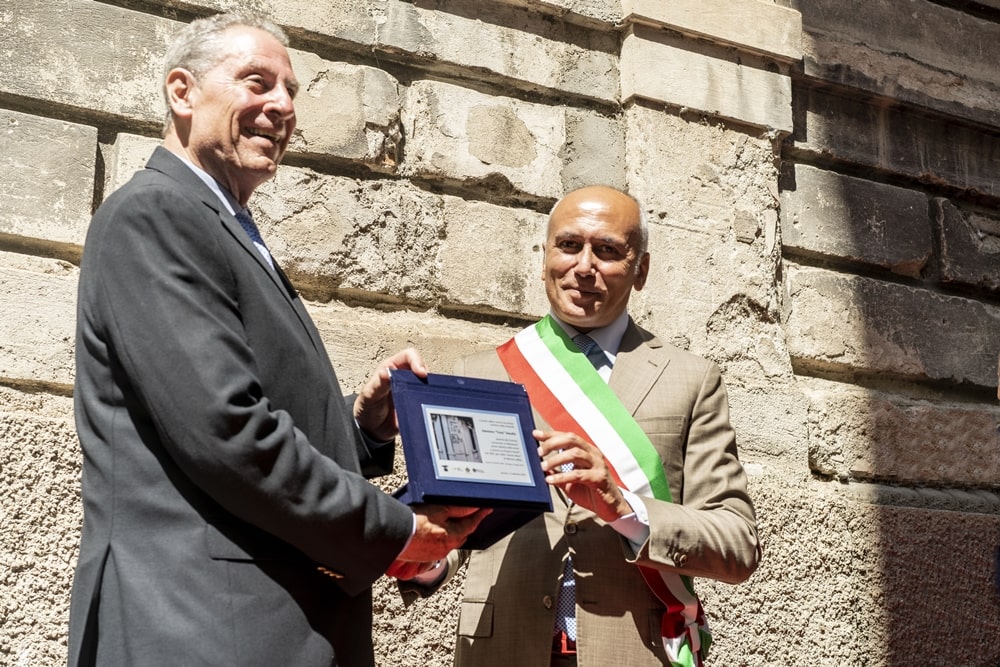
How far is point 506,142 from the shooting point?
4.01 metres

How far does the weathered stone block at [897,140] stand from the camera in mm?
4660

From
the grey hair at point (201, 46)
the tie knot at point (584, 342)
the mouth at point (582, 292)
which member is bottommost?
the tie knot at point (584, 342)

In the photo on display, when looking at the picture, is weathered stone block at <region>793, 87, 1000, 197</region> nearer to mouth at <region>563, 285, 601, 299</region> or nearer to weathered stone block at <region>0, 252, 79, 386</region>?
mouth at <region>563, 285, 601, 299</region>

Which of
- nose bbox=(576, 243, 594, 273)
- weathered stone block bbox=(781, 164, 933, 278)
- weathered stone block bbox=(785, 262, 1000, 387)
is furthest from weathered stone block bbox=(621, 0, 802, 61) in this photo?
nose bbox=(576, 243, 594, 273)

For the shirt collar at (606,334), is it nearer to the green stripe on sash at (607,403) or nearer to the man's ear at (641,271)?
the green stripe on sash at (607,403)

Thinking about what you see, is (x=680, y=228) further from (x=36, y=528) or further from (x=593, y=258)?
(x=36, y=528)

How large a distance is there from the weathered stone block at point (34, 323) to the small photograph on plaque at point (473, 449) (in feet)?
3.88

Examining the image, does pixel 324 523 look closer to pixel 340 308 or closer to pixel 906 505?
pixel 340 308

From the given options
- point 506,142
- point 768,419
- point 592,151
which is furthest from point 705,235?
point 506,142

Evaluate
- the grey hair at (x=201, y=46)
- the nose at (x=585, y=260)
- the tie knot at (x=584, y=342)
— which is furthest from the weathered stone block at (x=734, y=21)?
the grey hair at (x=201, y=46)

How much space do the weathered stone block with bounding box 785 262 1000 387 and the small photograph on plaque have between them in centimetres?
213

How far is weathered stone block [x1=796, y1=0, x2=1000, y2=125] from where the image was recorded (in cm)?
473

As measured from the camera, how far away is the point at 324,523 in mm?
1964

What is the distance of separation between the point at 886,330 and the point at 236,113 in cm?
285
